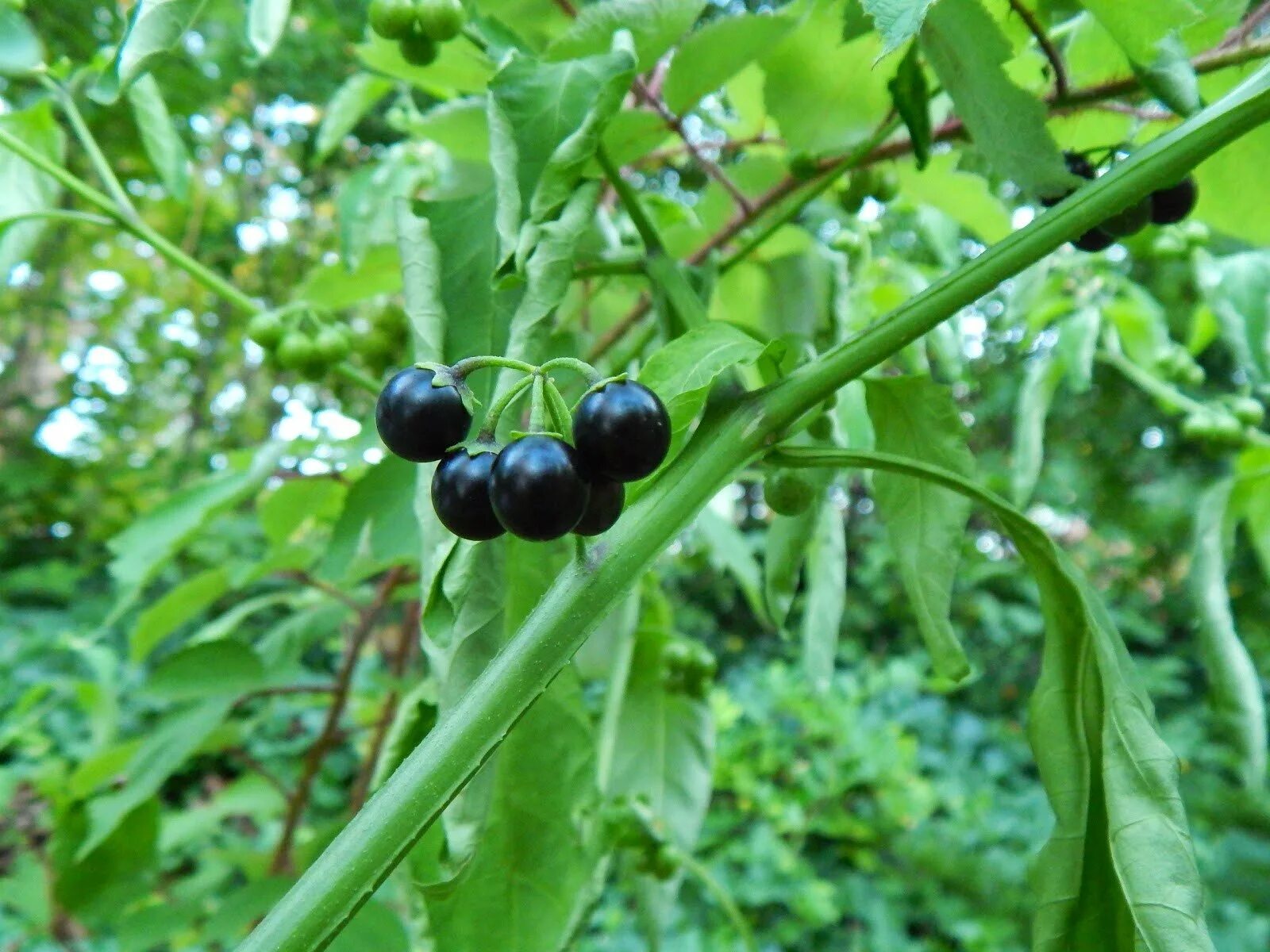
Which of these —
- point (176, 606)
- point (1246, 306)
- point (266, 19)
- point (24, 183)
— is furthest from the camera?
point (176, 606)

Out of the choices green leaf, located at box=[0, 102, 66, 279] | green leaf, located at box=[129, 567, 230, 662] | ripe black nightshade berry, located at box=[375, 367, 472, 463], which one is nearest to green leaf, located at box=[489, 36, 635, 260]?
ripe black nightshade berry, located at box=[375, 367, 472, 463]

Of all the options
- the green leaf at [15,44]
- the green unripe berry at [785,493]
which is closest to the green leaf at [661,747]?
the green unripe berry at [785,493]

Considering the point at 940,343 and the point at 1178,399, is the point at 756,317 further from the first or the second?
the point at 1178,399

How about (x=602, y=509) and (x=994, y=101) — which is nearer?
(x=602, y=509)

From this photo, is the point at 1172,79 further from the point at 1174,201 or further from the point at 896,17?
the point at 896,17

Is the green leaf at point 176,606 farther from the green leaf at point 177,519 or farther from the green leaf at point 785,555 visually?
the green leaf at point 785,555

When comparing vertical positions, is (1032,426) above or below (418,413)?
below

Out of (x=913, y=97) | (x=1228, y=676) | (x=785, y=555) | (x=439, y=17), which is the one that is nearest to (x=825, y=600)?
(x=785, y=555)
